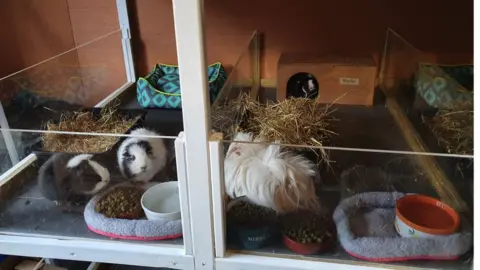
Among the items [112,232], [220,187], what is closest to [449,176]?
[220,187]

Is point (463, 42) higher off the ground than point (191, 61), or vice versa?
point (191, 61)

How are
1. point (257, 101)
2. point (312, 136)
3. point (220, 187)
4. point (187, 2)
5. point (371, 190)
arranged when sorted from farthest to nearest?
point (257, 101), point (312, 136), point (371, 190), point (220, 187), point (187, 2)

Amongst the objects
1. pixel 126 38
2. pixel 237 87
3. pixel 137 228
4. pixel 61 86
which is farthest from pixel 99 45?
pixel 137 228

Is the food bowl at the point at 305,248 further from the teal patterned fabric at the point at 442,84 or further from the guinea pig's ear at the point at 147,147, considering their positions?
the teal patterned fabric at the point at 442,84

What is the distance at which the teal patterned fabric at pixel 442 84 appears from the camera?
1.22m

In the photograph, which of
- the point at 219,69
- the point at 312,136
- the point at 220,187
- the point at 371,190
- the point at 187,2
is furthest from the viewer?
the point at 219,69

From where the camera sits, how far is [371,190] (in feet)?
2.81

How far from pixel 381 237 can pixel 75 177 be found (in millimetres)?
657

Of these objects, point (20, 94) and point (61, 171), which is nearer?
point (61, 171)

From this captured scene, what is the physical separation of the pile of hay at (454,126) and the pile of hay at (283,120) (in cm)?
28

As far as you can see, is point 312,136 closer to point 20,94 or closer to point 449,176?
point 449,176

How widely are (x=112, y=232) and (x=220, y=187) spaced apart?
265 millimetres

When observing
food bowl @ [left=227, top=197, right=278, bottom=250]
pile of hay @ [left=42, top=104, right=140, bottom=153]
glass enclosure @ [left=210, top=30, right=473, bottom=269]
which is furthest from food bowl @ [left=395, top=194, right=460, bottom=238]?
pile of hay @ [left=42, top=104, right=140, bottom=153]

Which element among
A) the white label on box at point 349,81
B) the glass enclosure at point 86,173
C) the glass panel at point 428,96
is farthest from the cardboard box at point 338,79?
the glass enclosure at point 86,173
